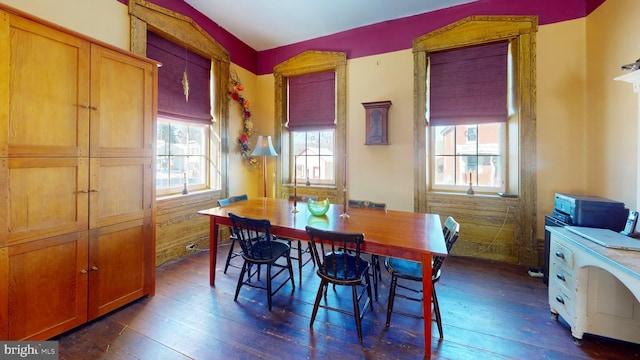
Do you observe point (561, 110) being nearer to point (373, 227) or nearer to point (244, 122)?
point (373, 227)

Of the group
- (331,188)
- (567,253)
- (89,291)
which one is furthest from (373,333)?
(331,188)

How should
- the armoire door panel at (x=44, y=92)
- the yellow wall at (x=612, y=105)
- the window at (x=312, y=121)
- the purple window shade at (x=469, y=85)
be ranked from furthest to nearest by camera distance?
the window at (x=312, y=121), the purple window shade at (x=469, y=85), the yellow wall at (x=612, y=105), the armoire door panel at (x=44, y=92)

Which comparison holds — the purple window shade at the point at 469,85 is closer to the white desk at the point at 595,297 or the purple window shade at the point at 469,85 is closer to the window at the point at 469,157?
the window at the point at 469,157

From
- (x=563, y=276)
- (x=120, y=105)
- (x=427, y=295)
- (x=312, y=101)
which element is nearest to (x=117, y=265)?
(x=120, y=105)

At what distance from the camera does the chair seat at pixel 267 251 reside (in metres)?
2.31

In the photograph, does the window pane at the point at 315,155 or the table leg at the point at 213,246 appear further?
the window pane at the point at 315,155

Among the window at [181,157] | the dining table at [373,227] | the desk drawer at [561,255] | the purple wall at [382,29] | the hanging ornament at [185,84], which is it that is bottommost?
the desk drawer at [561,255]

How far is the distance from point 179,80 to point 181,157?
97 cm

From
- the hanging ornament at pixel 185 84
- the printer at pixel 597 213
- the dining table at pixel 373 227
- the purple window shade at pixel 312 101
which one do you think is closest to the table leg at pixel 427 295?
the dining table at pixel 373 227


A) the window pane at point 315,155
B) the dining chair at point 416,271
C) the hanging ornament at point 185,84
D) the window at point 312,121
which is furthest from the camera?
the window pane at point 315,155

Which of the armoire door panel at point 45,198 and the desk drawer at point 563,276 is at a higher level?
the armoire door panel at point 45,198

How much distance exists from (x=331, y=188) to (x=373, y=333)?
241 cm

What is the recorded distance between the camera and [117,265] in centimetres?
215

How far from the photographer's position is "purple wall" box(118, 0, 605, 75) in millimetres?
2959
